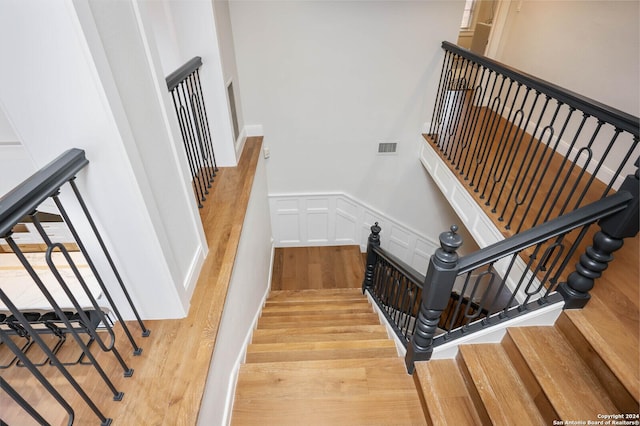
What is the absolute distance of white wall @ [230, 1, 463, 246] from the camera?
3.52m

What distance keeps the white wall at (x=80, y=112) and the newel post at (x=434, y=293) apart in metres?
1.31

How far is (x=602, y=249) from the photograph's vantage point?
1.63 meters

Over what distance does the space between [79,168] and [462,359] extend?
216 centimetres

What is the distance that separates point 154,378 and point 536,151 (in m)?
2.64

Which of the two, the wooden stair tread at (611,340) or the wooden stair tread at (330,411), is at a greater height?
the wooden stair tread at (611,340)

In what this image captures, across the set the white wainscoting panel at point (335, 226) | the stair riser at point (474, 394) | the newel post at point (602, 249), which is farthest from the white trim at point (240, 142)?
the newel post at point (602, 249)

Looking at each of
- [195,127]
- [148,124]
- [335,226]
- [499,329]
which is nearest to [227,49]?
[195,127]

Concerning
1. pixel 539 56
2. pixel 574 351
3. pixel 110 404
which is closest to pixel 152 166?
pixel 110 404

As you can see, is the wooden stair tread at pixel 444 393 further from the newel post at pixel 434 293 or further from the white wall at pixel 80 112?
the white wall at pixel 80 112

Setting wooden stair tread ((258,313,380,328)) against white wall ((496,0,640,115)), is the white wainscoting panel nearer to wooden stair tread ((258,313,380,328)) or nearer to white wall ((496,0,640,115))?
wooden stair tread ((258,313,380,328))

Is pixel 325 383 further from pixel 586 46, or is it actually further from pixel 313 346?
pixel 586 46

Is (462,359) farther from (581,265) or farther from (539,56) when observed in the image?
Answer: (539,56)

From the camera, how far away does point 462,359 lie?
1.94m

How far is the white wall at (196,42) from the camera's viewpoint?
2.65 metres
